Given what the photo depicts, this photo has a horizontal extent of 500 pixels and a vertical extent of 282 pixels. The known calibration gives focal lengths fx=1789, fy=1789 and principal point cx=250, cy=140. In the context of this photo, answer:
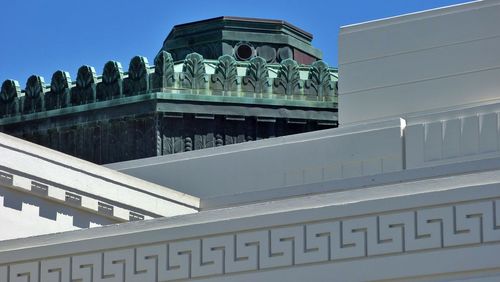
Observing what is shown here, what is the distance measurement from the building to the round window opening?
4185 mm

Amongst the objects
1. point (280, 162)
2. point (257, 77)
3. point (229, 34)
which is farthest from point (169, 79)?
point (280, 162)

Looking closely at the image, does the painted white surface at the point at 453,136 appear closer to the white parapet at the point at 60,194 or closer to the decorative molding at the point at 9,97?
the white parapet at the point at 60,194

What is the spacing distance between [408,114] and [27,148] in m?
4.51

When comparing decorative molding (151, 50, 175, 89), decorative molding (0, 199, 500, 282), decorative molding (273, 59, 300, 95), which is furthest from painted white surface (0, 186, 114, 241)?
decorative molding (273, 59, 300, 95)

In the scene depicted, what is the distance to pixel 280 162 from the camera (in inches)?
811

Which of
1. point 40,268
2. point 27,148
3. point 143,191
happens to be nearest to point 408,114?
point 143,191

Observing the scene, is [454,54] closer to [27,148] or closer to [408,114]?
[408,114]

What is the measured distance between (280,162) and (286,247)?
6628mm

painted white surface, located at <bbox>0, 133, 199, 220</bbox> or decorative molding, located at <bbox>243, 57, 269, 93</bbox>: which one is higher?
decorative molding, located at <bbox>243, 57, 269, 93</bbox>

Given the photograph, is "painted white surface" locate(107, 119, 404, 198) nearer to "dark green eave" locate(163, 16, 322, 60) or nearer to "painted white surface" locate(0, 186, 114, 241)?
"painted white surface" locate(0, 186, 114, 241)

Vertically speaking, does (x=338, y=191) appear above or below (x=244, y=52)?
below

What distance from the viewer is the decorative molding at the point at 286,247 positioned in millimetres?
13273

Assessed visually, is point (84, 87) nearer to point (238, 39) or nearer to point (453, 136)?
point (238, 39)

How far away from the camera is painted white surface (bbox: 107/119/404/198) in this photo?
64.9 ft
